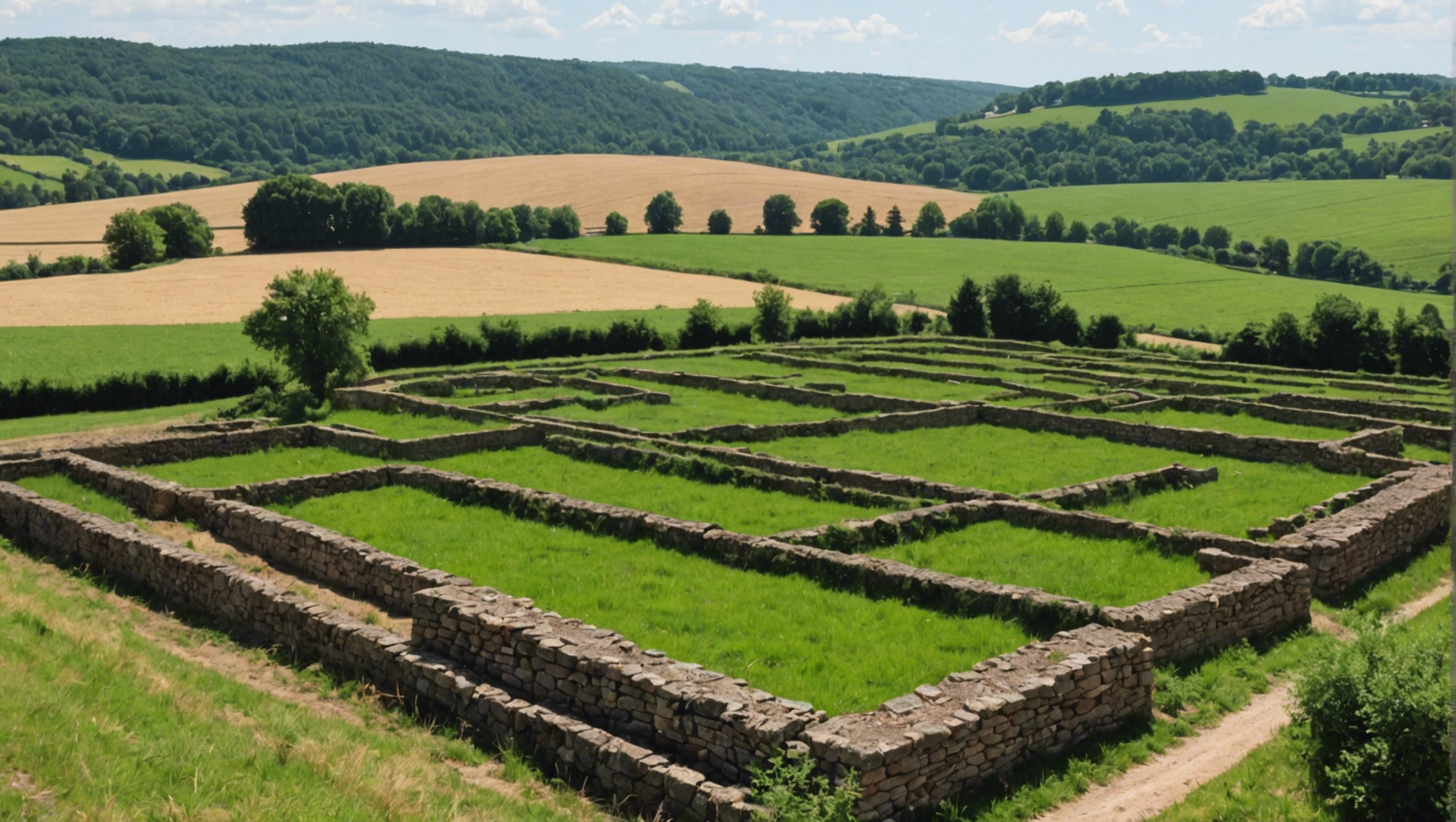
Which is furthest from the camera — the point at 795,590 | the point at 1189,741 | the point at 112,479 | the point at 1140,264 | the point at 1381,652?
the point at 1140,264

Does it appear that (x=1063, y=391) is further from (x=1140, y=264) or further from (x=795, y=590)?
(x=1140, y=264)

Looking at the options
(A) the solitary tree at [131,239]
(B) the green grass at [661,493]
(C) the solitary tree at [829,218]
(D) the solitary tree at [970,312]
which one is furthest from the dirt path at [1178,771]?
(C) the solitary tree at [829,218]

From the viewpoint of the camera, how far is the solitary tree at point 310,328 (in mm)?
39531

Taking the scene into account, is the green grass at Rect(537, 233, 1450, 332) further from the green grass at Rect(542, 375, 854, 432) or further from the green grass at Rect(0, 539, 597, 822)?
the green grass at Rect(0, 539, 597, 822)

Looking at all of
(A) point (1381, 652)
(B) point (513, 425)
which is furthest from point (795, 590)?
(B) point (513, 425)

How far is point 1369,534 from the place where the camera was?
19688 millimetres

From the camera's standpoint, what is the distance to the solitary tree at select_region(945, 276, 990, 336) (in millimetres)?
69312

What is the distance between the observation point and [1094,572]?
59.7 ft

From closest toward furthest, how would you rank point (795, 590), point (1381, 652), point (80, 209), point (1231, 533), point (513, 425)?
point (1381, 652) → point (795, 590) → point (1231, 533) → point (513, 425) → point (80, 209)

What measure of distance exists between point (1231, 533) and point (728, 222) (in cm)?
9711

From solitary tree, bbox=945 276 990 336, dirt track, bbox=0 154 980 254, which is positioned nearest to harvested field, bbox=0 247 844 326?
solitary tree, bbox=945 276 990 336

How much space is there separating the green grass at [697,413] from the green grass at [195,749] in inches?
806

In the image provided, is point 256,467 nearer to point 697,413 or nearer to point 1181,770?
point 697,413

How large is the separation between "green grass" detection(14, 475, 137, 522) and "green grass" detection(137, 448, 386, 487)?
1951mm
